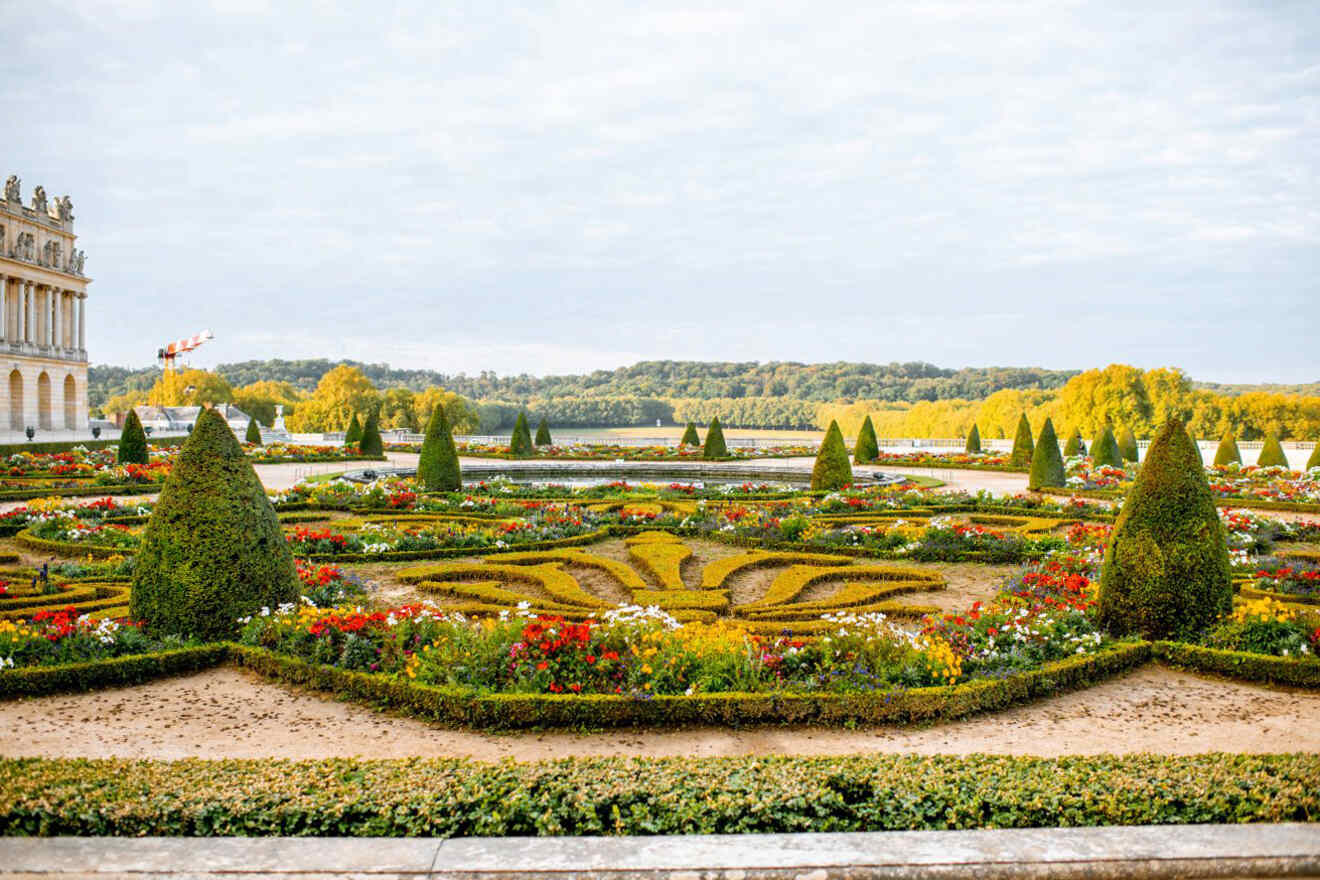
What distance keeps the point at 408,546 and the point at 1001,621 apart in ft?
26.5

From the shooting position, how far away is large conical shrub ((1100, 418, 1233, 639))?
27.8 feet

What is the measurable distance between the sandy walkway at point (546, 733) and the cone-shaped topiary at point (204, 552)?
2.84 feet

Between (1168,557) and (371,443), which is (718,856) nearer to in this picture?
(1168,557)

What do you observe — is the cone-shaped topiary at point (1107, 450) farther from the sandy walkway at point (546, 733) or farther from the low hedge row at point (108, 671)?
the low hedge row at point (108, 671)

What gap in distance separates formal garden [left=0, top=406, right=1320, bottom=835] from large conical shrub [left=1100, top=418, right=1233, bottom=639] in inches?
1.0

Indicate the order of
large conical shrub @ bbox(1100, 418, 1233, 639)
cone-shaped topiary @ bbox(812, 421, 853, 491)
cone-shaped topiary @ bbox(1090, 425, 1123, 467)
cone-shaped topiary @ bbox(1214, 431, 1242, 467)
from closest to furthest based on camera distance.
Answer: large conical shrub @ bbox(1100, 418, 1233, 639)
cone-shaped topiary @ bbox(812, 421, 853, 491)
cone-shaped topiary @ bbox(1090, 425, 1123, 467)
cone-shaped topiary @ bbox(1214, 431, 1242, 467)

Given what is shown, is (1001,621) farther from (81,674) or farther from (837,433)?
(837,433)

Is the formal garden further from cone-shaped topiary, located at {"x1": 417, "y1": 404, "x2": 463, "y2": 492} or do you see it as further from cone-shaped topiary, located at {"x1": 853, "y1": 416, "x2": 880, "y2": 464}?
cone-shaped topiary, located at {"x1": 853, "y1": 416, "x2": 880, "y2": 464}

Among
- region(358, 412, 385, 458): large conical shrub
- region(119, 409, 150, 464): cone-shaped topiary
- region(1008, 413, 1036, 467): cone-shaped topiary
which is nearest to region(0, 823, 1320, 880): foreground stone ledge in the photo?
region(119, 409, 150, 464): cone-shaped topiary

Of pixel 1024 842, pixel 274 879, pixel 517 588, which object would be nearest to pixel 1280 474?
pixel 517 588

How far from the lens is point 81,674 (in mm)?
7262

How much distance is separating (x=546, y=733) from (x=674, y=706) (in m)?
0.90

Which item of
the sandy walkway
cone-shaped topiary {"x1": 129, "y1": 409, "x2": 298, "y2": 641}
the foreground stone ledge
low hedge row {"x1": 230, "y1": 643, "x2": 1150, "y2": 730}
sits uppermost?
cone-shaped topiary {"x1": 129, "y1": 409, "x2": 298, "y2": 641}

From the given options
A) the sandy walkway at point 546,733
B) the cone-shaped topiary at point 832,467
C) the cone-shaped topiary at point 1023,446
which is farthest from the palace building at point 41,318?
the sandy walkway at point 546,733
